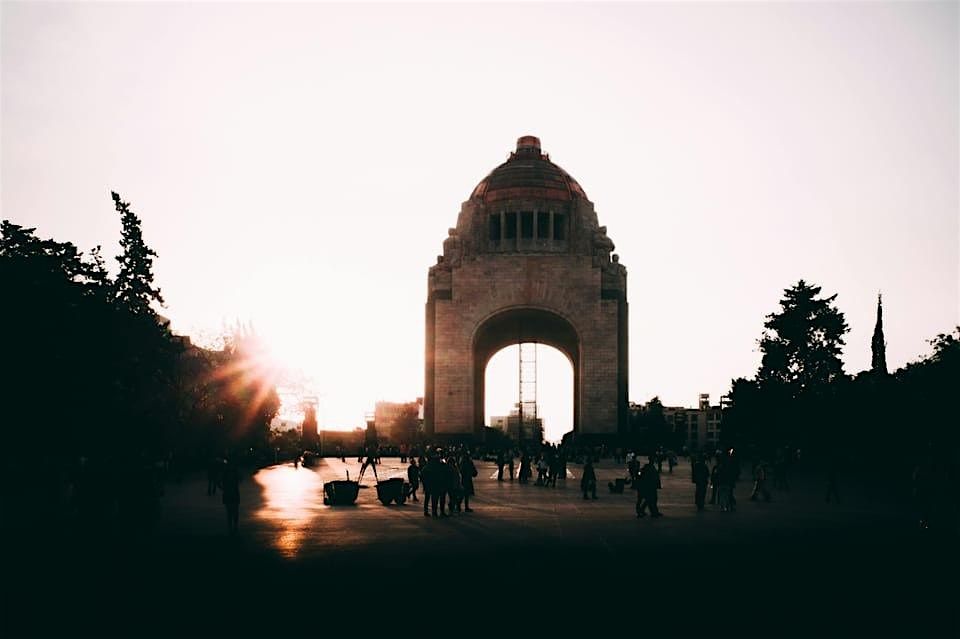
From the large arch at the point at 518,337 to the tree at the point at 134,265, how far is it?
121 feet

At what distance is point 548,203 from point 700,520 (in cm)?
5245

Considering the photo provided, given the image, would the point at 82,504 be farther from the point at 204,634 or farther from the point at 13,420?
the point at 204,634

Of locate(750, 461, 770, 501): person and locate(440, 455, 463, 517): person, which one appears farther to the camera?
locate(750, 461, 770, 501): person

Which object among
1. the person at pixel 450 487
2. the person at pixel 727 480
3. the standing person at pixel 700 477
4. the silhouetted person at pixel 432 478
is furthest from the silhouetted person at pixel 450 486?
the person at pixel 727 480

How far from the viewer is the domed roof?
236 ft

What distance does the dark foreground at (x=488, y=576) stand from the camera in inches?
380

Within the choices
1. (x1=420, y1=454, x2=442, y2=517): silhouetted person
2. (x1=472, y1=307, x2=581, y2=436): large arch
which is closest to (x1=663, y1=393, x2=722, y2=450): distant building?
(x1=472, y1=307, x2=581, y2=436): large arch

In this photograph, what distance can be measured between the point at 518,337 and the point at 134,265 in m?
47.0

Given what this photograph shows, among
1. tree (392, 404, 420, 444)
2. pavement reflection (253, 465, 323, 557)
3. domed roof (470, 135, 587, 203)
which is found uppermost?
domed roof (470, 135, 587, 203)

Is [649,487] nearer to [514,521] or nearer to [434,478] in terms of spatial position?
[514,521]

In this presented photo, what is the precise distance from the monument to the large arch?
6.1 inches


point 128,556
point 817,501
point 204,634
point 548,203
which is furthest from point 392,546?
point 548,203

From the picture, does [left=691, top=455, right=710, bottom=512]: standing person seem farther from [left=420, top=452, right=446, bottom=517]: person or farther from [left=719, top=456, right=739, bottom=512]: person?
[left=420, top=452, right=446, bottom=517]: person

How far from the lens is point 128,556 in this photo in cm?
1477
